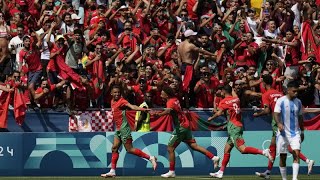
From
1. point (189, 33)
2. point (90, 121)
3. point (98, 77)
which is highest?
point (189, 33)

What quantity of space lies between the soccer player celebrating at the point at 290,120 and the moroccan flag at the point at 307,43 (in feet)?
28.6

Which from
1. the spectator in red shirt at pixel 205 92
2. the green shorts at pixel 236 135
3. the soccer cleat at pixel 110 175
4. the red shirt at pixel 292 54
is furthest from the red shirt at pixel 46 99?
the red shirt at pixel 292 54

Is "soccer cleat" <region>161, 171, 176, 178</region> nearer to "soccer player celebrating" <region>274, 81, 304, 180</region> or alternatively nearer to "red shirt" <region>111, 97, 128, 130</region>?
"red shirt" <region>111, 97, 128, 130</region>

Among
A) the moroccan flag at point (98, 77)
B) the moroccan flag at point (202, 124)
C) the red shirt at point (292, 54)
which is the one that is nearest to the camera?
the moroccan flag at point (202, 124)

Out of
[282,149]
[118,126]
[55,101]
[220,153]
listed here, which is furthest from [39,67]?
[282,149]

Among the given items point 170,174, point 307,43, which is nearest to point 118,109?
point 170,174

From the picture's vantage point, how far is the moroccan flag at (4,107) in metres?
26.0

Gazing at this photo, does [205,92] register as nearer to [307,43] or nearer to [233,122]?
[233,122]

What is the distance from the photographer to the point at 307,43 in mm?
29703

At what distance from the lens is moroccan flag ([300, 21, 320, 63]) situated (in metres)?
29.4

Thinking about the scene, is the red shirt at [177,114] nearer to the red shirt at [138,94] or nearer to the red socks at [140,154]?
the red socks at [140,154]

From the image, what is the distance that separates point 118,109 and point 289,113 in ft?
16.8

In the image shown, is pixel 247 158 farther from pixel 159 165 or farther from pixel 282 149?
pixel 282 149

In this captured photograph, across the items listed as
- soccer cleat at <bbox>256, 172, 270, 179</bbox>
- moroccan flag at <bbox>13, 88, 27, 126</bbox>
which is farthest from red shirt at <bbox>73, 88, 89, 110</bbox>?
soccer cleat at <bbox>256, 172, 270, 179</bbox>
